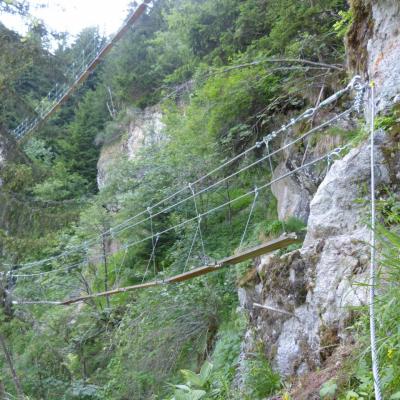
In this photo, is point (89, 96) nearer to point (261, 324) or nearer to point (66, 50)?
point (66, 50)

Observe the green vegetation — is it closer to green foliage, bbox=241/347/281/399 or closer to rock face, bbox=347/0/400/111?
green foliage, bbox=241/347/281/399

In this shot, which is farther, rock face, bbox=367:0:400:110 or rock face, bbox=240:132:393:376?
rock face, bbox=367:0:400:110

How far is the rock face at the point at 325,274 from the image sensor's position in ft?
7.00

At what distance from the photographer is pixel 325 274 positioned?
2.32 meters

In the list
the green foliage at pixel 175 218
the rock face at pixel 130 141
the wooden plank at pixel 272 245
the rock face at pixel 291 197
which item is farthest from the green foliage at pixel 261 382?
the rock face at pixel 130 141

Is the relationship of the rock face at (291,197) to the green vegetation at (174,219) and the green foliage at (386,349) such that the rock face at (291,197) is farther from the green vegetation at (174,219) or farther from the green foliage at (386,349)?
the green foliage at (386,349)

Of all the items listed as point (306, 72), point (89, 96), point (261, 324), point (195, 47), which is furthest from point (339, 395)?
point (89, 96)

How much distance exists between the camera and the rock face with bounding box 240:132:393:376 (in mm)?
2135

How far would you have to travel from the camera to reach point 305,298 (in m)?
2.63

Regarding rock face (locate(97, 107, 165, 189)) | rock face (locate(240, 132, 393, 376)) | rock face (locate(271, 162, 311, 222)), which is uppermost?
rock face (locate(97, 107, 165, 189))

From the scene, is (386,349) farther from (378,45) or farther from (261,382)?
(378,45)

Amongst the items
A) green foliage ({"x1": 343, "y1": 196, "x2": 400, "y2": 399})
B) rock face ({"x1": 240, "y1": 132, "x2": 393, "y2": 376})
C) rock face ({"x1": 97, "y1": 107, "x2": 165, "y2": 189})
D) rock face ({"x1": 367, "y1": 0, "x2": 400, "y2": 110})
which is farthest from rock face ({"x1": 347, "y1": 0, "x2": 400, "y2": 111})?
rock face ({"x1": 97, "y1": 107, "x2": 165, "y2": 189})

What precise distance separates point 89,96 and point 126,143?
3.17 m

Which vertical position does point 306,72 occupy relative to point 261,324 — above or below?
above
